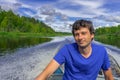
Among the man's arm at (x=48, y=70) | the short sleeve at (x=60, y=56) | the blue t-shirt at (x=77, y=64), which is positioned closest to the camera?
the man's arm at (x=48, y=70)

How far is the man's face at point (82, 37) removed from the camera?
4.26 meters

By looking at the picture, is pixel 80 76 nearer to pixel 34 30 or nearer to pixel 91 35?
pixel 91 35

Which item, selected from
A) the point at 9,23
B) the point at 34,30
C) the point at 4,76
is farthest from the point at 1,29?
the point at 4,76

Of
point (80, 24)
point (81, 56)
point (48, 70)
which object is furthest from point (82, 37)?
point (48, 70)

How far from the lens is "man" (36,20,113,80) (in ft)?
14.0

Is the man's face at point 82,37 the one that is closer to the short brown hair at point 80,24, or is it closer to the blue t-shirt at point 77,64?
the short brown hair at point 80,24

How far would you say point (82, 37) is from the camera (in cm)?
425

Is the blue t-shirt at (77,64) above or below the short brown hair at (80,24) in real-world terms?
below

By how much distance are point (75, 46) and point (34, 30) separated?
161 metres

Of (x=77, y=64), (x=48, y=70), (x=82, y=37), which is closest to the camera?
(x=48, y=70)

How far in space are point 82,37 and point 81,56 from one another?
11.7 inches

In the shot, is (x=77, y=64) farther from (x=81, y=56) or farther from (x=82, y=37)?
(x=82, y=37)

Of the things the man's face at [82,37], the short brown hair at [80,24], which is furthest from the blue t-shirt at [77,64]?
the short brown hair at [80,24]

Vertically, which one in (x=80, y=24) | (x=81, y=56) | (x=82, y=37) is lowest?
(x=81, y=56)
